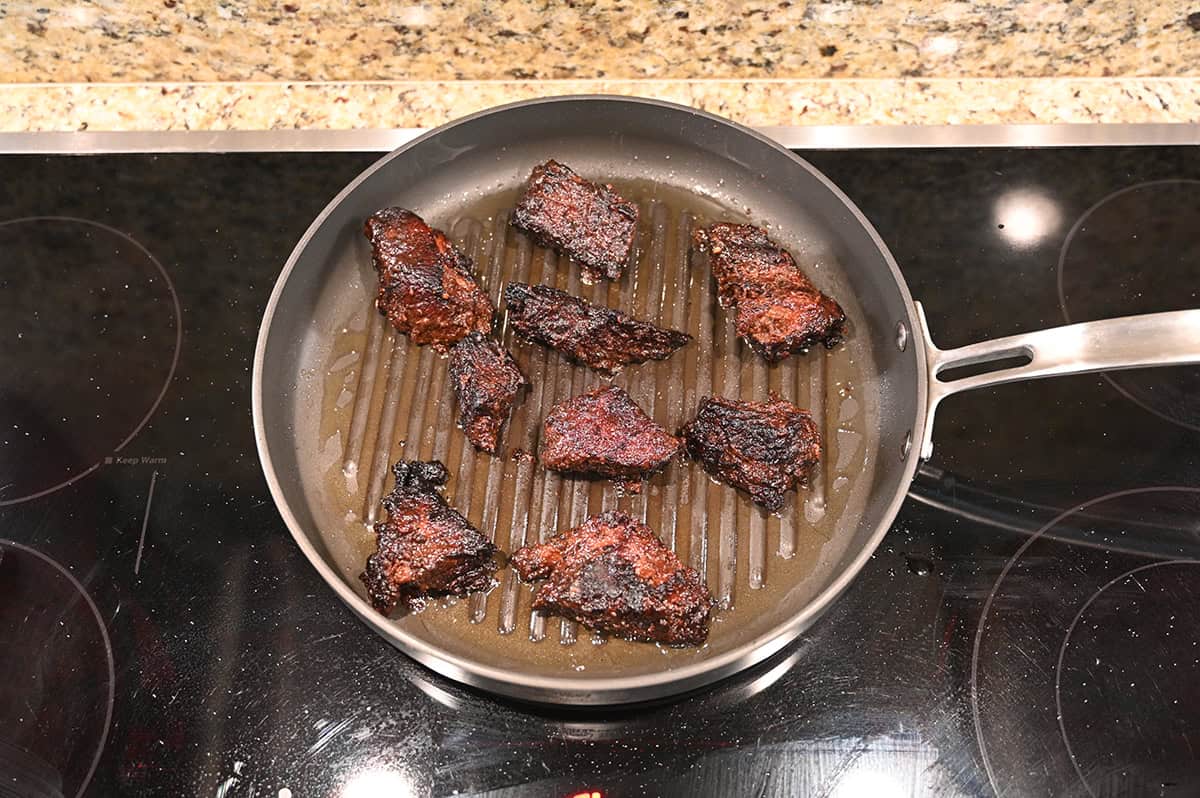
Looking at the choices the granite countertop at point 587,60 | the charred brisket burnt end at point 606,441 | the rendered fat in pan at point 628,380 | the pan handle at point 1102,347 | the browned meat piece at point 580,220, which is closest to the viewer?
the pan handle at point 1102,347

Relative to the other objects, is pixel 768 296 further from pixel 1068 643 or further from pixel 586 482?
pixel 1068 643

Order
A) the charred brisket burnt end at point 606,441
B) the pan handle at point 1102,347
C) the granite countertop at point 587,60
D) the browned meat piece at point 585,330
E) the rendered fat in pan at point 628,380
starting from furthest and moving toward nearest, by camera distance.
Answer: the granite countertop at point 587,60, the browned meat piece at point 585,330, the charred brisket burnt end at point 606,441, the rendered fat in pan at point 628,380, the pan handle at point 1102,347

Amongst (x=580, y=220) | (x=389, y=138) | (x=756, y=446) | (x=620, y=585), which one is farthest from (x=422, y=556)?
(x=389, y=138)

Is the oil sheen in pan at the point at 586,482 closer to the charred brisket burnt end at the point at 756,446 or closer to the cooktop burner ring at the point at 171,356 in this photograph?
the charred brisket burnt end at the point at 756,446

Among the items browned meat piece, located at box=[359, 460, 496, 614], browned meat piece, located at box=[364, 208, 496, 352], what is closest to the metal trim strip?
browned meat piece, located at box=[364, 208, 496, 352]

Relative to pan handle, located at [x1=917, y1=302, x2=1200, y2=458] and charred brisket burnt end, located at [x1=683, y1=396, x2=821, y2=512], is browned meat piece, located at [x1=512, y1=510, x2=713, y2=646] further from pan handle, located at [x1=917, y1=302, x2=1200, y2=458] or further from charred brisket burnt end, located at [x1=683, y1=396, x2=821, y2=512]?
pan handle, located at [x1=917, y1=302, x2=1200, y2=458]

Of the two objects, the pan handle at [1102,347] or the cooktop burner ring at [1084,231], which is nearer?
the pan handle at [1102,347]

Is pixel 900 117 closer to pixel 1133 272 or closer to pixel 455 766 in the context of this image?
pixel 1133 272

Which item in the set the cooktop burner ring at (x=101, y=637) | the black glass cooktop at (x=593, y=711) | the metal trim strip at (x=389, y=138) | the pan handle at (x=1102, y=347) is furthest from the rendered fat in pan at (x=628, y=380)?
the cooktop burner ring at (x=101, y=637)
